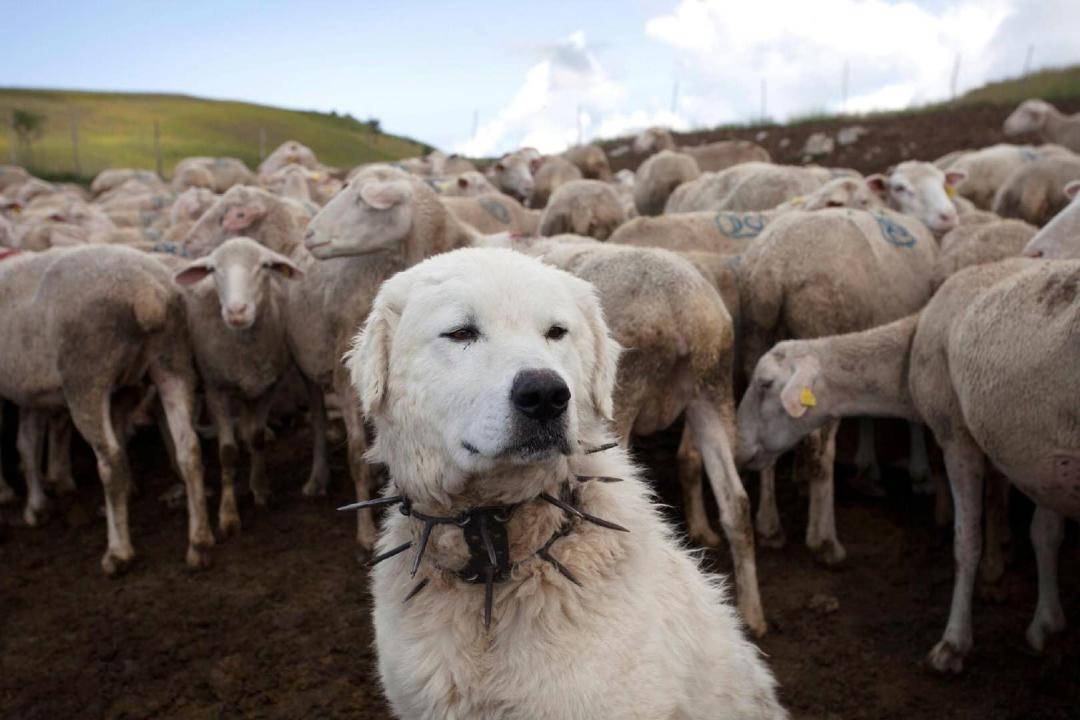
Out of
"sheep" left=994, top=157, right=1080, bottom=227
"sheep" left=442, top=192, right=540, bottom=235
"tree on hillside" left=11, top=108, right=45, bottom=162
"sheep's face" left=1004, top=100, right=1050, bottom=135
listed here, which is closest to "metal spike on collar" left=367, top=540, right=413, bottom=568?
"sheep" left=442, top=192, right=540, bottom=235

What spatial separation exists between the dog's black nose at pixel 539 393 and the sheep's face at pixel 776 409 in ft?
9.50

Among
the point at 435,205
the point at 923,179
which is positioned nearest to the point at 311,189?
the point at 435,205

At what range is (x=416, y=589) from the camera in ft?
6.70

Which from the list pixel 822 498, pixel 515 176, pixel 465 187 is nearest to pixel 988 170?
pixel 515 176

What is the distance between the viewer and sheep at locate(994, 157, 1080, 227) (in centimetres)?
796

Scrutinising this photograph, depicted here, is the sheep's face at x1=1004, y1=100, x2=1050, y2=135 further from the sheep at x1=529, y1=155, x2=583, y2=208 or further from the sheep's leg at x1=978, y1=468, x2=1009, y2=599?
the sheep's leg at x1=978, y1=468, x2=1009, y2=599

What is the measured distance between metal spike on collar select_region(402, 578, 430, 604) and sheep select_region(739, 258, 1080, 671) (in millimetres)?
2585

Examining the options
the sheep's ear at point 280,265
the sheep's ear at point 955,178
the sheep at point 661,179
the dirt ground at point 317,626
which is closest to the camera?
the dirt ground at point 317,626

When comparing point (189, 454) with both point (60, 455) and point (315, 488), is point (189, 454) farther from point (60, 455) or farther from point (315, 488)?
point (60, 455)

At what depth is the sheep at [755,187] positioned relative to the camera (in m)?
8.52

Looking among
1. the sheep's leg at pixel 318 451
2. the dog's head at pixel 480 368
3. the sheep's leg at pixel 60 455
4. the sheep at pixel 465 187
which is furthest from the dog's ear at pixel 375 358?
the sheep at pixel 465 187

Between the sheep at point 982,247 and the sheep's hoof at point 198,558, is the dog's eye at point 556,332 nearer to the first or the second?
the sheep's hoof at point 198,558

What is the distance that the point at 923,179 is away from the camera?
23.9 feet

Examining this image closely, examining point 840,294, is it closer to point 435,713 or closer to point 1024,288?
point 1024,288
